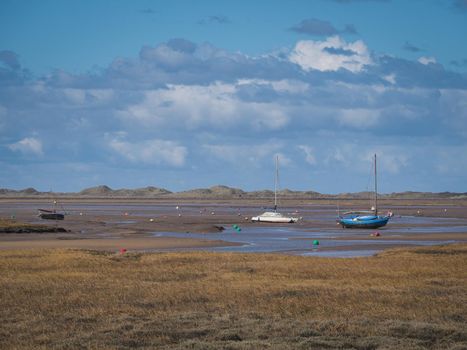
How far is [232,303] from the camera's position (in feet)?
77.4

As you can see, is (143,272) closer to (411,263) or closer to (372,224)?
(411,263)

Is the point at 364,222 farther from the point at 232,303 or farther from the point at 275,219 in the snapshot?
the point at 232,303

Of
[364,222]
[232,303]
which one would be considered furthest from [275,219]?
[232,303]

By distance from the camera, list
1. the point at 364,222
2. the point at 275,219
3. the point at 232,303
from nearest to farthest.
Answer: the point at 232,303 < the point at 364,222 < the point at 275,219

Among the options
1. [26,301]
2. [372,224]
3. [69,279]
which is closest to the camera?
A: [26,301]

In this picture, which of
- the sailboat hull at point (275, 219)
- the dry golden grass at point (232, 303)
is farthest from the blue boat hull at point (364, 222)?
the dry golden grass at point (232, 303)

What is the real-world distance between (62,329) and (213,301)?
6.04m

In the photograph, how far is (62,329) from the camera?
19.3 metres

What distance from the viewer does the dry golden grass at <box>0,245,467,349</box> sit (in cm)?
1823

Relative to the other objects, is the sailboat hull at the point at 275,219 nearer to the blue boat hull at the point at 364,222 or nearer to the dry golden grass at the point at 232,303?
the blue boat hull at the point at 364,222

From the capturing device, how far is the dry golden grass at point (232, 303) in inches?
718

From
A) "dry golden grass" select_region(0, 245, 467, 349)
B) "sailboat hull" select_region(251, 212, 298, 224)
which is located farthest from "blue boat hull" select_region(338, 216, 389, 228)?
"dry golden grass" select_region(0, 245, 467, 349)

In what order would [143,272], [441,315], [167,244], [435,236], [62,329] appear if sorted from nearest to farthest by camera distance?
1. [62,329]
2. [441,315]
3. [143,272]
4. [167,244]
5. [435,236]

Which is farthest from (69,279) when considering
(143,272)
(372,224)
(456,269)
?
(372,224)
